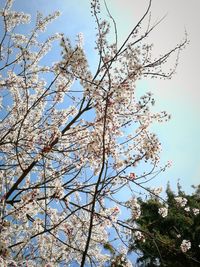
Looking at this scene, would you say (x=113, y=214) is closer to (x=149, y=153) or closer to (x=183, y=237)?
(x=149, y=153)

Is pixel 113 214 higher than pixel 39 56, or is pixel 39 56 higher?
pixel 39 56

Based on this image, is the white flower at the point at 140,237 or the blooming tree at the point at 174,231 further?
the blooming tree at the point at 174,231

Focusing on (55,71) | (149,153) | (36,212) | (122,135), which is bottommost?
(36,212)

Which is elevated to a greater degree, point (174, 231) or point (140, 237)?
point (174, 231)

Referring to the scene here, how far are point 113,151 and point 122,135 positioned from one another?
44cm

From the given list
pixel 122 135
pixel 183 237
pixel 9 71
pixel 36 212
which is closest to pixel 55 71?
pixel 9 71

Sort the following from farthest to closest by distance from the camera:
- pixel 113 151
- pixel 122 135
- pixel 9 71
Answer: pixel 9 71 < pixel 122 135 < pixel 113 151

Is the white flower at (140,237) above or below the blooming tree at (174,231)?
below

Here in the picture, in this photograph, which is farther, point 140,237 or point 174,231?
point 174,231

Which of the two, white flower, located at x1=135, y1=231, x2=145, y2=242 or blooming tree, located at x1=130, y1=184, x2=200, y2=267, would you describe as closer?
white flower, located at x1=135, y1=231, x2=145, y2=242

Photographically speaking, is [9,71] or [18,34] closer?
[9,71]

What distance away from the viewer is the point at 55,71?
477cm

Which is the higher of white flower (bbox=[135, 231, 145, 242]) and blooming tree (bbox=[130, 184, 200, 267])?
blooming tree (bbox=[130, 184, 200, 267])

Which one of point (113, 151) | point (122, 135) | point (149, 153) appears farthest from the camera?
point (122, 135)
